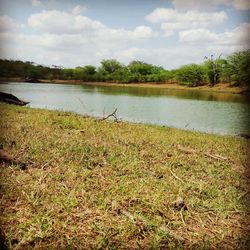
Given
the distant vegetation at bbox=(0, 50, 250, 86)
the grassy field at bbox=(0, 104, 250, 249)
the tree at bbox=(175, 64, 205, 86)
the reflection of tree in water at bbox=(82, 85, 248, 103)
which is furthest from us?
the tree at bbox=(175, 64, 205, 86)

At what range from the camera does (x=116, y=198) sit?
4.76 m

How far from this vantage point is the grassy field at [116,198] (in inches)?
149

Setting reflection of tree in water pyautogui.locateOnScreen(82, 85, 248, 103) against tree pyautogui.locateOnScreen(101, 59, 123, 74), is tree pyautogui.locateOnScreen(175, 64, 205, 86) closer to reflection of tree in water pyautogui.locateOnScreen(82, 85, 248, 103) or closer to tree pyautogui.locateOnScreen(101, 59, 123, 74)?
reflection of tree in water pyautogui.locateOnScreen(82, 85, 248, 103)

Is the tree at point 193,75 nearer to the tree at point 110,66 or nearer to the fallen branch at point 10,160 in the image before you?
the tree at point 110,66

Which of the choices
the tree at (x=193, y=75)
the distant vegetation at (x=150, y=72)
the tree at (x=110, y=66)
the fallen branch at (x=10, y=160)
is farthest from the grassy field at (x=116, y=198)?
the tree at (x=110, y=66)

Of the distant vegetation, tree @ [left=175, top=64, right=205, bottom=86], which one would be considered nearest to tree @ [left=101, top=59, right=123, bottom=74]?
the distant vegetation

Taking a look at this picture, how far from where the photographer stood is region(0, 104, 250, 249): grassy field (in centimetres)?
378

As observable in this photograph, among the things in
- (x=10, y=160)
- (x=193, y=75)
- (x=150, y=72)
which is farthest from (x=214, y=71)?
(x=10, y=160)

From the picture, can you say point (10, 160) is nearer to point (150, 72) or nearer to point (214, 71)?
point (214, 71)

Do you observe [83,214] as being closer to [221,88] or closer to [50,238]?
[50,238]

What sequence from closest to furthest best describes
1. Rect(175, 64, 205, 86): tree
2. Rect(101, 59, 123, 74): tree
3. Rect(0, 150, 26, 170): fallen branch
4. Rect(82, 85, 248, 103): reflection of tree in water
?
Rect(0, 150, 26, 170): fallen branch, Rect(82, 85, 248, 103): reflection of tree in water, Rect(175, 64, 205, 86): tree, Rect(101, 59, 123, 74): tree

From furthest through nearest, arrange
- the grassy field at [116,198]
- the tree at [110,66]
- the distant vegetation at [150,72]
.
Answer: the tree at [110,66] → the distant vegetation at [150,72] → the grassy field at [116,198]

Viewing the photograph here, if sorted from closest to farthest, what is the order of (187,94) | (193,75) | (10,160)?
1. (10,160)
2. (187,94)
3. (193,75)

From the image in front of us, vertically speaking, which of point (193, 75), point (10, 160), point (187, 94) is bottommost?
point (10, 160)
